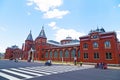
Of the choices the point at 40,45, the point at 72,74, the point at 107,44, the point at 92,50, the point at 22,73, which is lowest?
the point at 72,74

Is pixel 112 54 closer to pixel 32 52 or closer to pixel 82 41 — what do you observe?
pixel 82 41

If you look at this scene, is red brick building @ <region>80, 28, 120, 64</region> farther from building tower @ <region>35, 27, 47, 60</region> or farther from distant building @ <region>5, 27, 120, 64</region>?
building tower @ <region>35, 27, 47, 60</region>

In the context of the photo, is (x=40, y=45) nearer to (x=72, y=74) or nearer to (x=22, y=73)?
(x=72, y=74)

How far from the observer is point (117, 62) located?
33.6 m

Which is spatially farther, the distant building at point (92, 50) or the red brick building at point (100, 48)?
the distant building at point (92, 50)

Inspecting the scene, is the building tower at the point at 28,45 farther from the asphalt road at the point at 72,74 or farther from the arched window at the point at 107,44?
the asphalt road at the point at 72,74

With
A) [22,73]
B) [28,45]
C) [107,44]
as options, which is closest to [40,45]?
[28,45]

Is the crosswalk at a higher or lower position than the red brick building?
lower

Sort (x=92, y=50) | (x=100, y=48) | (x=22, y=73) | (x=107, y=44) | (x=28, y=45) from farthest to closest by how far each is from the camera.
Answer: (x=28, y=45)
(x=92, y=50)
(x=100, y=48)
(x=107, y=44)
(x=22, y=73)

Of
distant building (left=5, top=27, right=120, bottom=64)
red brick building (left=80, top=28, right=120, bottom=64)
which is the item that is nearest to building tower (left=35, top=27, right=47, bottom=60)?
distant building (left=5, top=27, right=120, bottom=64)

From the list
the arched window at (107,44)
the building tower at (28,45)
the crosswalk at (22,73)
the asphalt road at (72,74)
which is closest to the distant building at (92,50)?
the arched window at (107,44)

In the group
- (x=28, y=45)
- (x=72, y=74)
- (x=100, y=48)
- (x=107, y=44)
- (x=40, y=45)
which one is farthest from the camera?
(x=28, y=45)

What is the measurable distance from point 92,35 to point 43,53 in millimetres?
29165

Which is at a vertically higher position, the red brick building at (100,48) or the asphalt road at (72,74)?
the red brick building at (100,48)
